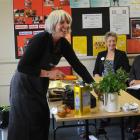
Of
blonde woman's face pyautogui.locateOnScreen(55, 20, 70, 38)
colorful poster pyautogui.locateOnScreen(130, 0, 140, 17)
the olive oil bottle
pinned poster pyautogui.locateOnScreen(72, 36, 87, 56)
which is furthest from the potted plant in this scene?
colorful poster pyautogui.locateOnScreen(130, 0, 140, 17)

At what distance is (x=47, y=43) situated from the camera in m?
2.58

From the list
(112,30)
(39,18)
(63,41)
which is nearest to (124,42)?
(112,30)

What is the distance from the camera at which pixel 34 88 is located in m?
2.66

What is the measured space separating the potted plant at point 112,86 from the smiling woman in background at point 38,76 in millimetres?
294

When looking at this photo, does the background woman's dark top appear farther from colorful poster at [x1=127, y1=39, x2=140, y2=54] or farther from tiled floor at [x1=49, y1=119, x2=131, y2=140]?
colorful poster at [x1=127, y1=39, x2=140, y2=54]

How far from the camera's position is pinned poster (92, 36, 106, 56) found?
189 inches

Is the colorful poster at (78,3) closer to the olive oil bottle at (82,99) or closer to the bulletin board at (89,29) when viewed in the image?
the bulletin board at (89,29)

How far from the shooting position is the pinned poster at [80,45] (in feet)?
15.6

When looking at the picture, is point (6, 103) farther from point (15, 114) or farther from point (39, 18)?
point (15, 114)

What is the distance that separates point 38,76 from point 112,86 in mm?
566

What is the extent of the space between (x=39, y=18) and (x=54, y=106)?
2215mm

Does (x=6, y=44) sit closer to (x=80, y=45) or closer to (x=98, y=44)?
(x=80, y=45)

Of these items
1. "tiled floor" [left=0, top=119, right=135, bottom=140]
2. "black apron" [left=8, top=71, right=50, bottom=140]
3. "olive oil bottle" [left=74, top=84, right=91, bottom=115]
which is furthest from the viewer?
"tiled floor" [left=0, top=119, right=135, bottom=140]

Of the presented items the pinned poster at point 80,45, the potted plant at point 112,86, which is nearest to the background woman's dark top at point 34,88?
the potted plant at point 112,86
